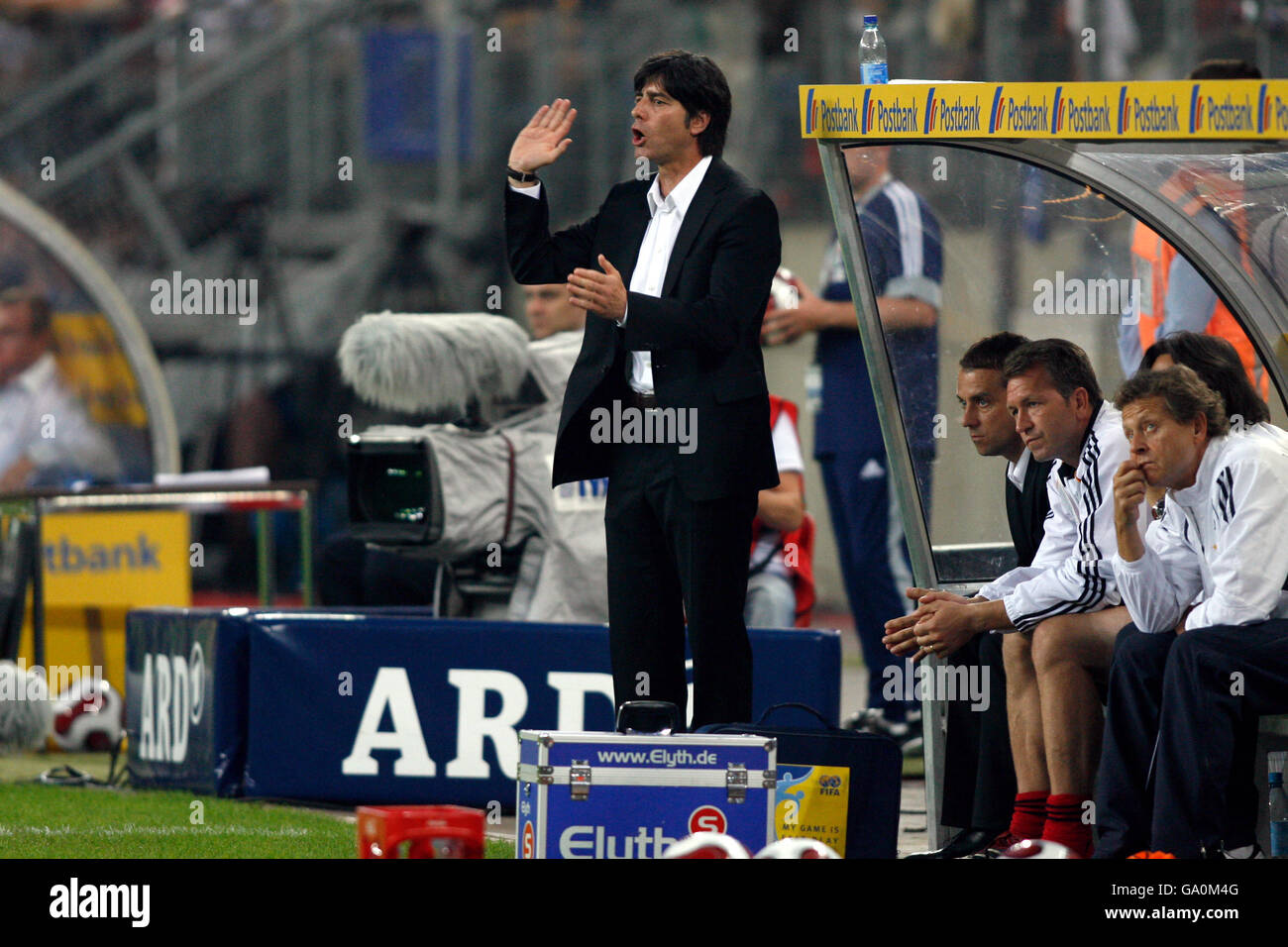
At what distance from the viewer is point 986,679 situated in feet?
17.5

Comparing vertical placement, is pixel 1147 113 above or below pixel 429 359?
above

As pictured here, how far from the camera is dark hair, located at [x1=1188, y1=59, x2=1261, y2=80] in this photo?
6.12 metres

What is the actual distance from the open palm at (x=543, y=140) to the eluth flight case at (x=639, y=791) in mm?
1484

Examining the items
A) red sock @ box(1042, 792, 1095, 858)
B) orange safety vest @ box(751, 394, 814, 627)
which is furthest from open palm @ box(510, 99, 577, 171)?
orange safety vest @ box(751, 394, 814, 627)

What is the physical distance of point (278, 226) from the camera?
1463cm

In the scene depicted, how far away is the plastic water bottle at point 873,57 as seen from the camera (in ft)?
17.0

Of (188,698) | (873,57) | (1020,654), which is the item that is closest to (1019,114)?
(873,57)

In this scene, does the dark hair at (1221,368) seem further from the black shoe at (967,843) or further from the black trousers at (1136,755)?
the black shoe at (967,843)

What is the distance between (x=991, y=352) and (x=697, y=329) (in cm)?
88

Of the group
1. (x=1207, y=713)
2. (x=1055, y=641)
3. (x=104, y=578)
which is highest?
(x=104, y=578)

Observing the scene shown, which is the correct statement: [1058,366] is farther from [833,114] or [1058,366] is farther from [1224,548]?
[833,114]
